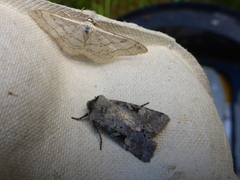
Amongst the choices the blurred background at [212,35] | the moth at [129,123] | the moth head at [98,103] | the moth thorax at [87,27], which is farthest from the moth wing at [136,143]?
the blurred background at [212,35]

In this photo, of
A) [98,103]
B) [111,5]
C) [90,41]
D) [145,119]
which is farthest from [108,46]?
[111,5]

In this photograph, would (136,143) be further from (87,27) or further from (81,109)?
(87,27)

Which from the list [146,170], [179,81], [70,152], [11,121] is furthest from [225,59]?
[11,121]

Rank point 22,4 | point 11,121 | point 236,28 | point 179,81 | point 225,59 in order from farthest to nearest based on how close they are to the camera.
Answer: point 225,59
point 236,28
point 179,81
point 22,4
point 11,121

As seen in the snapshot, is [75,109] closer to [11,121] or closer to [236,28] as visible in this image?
[11,121]

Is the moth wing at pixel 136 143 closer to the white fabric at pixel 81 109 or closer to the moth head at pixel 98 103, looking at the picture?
the white fabric at pixel 81 109
